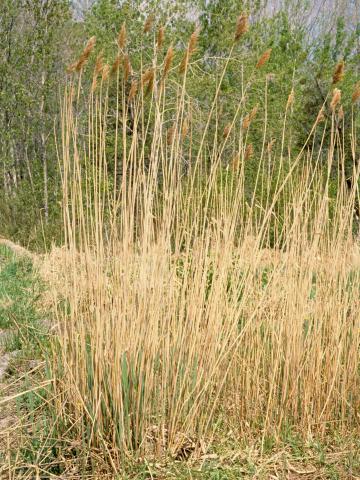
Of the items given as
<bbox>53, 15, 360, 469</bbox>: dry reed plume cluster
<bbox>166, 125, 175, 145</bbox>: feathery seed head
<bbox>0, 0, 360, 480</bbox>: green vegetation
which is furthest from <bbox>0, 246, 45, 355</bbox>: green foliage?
<bbox>166, 125, 175, 145</bbox>: feathery seed head

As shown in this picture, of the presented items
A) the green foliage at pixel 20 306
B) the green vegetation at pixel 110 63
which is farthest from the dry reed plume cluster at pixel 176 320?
the green vegetation at pixel 110 63

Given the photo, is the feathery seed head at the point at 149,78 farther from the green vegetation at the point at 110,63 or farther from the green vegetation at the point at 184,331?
the green vegetation at the point at 110,63

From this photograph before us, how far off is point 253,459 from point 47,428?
2.25 ft

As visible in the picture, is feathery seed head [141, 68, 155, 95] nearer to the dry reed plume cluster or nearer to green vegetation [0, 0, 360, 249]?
the dry reed plume cluster

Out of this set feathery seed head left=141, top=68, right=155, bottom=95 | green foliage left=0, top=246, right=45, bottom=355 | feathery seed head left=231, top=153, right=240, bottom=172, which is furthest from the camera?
green foliage left=0, top=246, right=45, bottom=355

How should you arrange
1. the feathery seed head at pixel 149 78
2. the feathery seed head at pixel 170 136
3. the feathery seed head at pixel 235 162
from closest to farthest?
1. the feathery seed head at pixel 149 78
2. the feathery seed head at pixel 170 136
3. the feathery seed head at pixel 235 162

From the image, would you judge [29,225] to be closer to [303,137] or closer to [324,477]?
[303,137]

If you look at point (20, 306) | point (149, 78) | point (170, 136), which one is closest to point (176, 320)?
point (170, 136)

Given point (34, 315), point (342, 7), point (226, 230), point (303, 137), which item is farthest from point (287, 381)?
point (342, 7)

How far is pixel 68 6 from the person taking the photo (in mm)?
10648

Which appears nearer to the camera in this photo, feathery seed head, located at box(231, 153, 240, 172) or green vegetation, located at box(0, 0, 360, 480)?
green vegetation, located at box(0, 0, 360, 480)

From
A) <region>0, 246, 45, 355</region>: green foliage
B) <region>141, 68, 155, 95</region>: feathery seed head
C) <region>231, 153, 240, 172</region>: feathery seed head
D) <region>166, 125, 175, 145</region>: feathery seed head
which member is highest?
<region>141, 68, 155, 95</region>: feathery seed head

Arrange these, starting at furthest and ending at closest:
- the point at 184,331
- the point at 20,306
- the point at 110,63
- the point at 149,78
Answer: the point at 110,63, the point at 20,306, the point at 184,331, the point at 149,78

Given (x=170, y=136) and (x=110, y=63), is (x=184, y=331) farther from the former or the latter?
(x=110, y=63)
